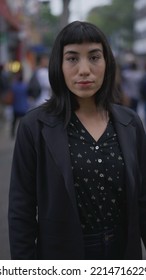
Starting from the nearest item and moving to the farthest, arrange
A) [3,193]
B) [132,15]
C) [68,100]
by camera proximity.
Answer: [68,100]
[3,193]
[132,15]

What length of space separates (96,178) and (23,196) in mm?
332

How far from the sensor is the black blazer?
2359mm

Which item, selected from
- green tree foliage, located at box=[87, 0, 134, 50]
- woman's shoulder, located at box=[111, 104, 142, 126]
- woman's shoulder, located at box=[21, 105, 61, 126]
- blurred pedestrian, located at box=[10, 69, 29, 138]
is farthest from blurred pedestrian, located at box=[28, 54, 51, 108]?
green tree foliage, located at box=[87, 0, 134, 50]

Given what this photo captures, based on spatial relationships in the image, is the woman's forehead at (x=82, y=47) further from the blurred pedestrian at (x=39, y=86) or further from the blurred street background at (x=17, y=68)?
the blurred pedestrian at (x=39, y=86)

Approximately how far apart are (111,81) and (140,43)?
114 meters

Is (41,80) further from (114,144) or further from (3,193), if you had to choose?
(114,144)

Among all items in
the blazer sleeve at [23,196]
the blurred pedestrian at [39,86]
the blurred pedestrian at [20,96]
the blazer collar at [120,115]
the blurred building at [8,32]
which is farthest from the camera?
the blurred building at [8,32]

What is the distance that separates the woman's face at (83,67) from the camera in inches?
94.3

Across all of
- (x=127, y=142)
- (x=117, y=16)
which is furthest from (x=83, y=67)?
(x=117, y=16)

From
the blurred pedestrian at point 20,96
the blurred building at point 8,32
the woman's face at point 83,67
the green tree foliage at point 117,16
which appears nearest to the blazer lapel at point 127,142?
the woman's face at point 83,67

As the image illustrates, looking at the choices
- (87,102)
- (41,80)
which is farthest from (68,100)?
(41,80)

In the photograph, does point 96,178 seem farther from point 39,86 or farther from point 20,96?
point 20,96

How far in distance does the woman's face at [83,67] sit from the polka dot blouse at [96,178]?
0.51ft
